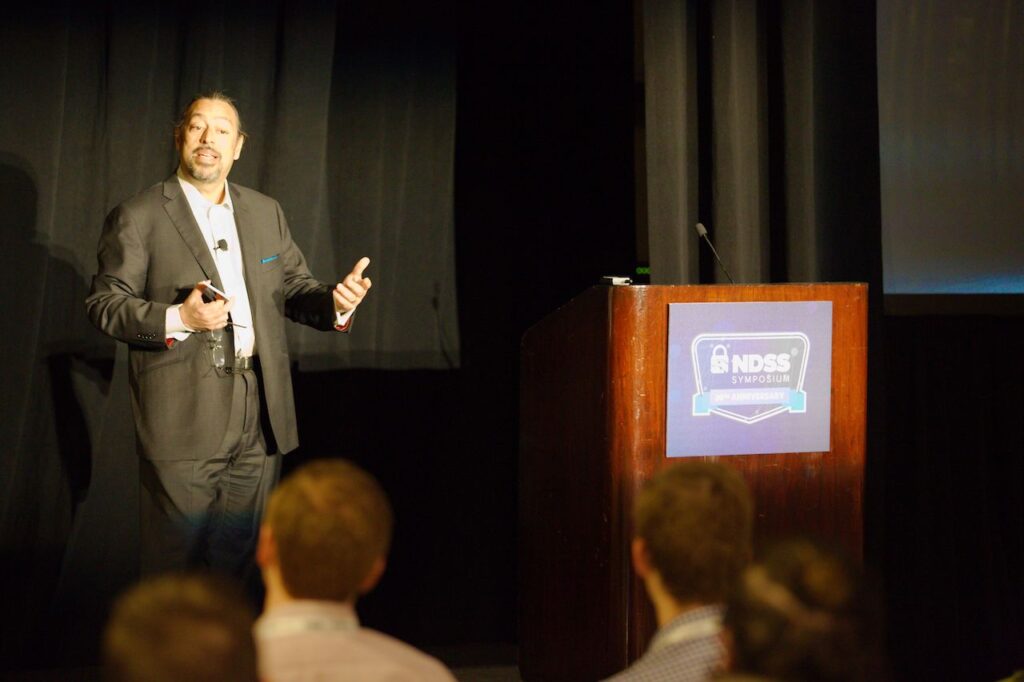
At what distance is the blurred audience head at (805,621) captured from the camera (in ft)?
4.18

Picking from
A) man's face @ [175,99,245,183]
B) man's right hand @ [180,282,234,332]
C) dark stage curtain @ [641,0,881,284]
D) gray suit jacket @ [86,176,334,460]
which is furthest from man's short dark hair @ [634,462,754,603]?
dark stage curtain @ [641,0,881,284]

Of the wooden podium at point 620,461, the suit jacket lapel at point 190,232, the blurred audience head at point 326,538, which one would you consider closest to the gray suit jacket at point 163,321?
the suit jacket lapel at point 190,232

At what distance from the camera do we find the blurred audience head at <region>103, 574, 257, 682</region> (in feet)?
3.81

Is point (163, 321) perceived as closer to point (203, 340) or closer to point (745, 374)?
point (203, 340)

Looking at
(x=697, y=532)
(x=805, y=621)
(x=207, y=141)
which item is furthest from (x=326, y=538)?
(x=207, y=141)

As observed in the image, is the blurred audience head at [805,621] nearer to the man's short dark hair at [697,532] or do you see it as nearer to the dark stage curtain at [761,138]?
the man's short dark hair at [697,532]

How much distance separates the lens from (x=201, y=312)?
10.00 feet

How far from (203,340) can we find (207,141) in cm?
57

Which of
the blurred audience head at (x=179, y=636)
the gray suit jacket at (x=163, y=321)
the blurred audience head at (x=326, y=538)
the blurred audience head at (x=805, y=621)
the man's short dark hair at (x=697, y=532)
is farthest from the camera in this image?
the gray suit jacket at (x=163, y=321)

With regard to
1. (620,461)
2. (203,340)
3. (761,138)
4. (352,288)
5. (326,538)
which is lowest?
(326,538)

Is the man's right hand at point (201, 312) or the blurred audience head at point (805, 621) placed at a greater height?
the man's right hand at point (201, 312)

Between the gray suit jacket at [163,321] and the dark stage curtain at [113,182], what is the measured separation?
654 millimetres

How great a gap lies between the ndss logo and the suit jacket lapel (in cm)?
139

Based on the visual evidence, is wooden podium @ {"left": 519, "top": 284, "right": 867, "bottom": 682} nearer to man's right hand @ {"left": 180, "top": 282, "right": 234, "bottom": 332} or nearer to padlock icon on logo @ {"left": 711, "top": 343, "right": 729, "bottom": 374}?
padlock icon on logo @ {"left": 711, "top": 343, "right": 729, "bottom": 374}
